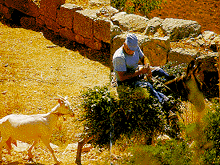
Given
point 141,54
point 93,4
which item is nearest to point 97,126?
point 141,54

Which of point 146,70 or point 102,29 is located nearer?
point 146,70

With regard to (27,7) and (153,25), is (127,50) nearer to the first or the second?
(153,25)

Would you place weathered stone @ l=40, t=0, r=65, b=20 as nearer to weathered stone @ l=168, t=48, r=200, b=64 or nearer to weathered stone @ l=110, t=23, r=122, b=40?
weathered stone @ l=110, t=23, r=122, b=40

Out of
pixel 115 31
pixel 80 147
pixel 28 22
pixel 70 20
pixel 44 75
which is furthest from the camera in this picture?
pixel 70 20

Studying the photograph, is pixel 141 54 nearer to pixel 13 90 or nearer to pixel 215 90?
pixel 215 90

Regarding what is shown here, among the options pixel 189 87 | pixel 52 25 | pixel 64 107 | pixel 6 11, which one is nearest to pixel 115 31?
pixel 64 107

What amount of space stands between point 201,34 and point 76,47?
2103 mm

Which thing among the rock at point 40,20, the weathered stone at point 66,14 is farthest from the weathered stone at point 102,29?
the rock at point 40,20

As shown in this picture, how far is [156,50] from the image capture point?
3.13m

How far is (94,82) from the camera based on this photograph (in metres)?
4.34

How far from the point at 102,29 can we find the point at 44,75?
→ 107 centimetres

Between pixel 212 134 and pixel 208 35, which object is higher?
pixel 208 35

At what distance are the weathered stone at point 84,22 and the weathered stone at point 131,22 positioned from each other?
3.54 ft

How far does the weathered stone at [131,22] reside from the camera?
349 cm
